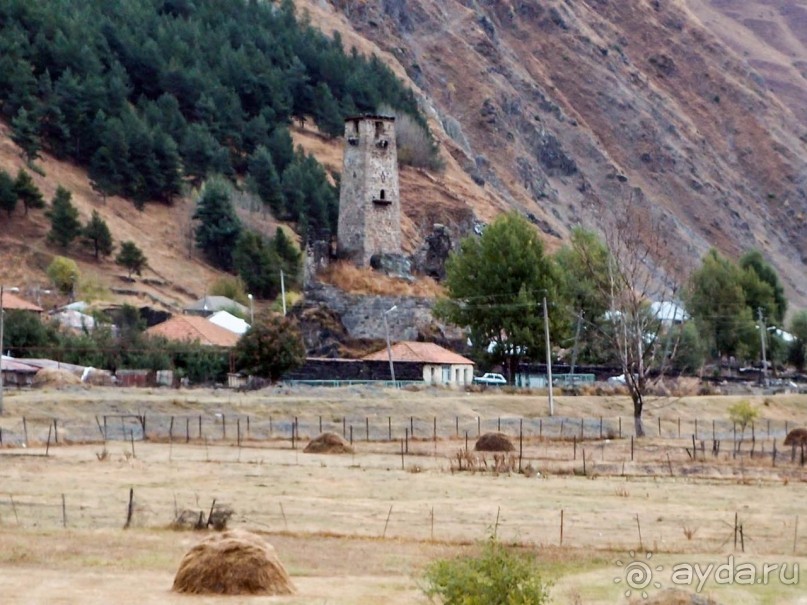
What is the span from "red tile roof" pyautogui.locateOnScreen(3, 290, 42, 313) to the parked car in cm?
2247

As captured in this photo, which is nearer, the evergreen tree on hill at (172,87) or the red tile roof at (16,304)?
the red tile roof at (16,304)

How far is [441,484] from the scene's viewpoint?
39719 mm

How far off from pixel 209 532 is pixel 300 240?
86.1 meters

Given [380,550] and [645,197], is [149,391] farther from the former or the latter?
[645,197]

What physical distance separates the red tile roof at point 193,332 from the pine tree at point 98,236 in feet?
53.6

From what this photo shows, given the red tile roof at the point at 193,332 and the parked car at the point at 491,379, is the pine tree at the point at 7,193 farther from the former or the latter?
the parked car at the point at 491,379

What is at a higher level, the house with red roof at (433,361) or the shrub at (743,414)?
the house with red roof at (433,361)

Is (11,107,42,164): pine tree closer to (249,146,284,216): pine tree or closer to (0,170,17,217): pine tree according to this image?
(0,170,17,217): pine tree

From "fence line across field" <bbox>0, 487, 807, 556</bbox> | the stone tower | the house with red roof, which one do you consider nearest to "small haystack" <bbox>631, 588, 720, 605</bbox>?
"fence line across field" <bbox>0, 487, 807, 556</bbox>

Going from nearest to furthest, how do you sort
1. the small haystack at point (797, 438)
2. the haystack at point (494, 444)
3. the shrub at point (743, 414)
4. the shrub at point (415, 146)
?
the haystack at point (494, 444)
the small haystack at point (797, 438)
the shrub at point (743, 414)
the shrub at point (415, 146)

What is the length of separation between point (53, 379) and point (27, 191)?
38.2m

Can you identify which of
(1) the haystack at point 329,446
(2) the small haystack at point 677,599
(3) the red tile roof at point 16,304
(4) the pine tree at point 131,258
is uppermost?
(4) the pine tree at point 131,258

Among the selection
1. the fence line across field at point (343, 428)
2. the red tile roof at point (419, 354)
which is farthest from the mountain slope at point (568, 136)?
the fence line across field at point (343, 428)

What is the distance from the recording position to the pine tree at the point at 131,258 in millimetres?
97188
